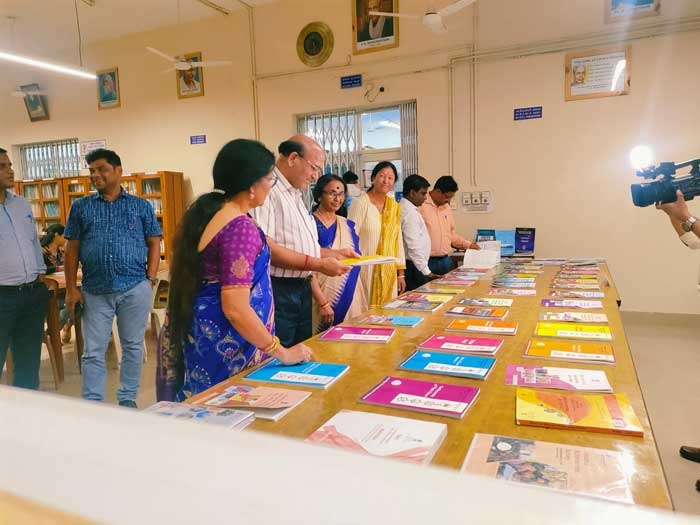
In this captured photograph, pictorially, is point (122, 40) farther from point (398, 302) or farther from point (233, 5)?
point (398, 302)

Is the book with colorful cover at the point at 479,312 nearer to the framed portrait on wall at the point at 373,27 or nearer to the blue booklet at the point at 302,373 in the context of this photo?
the blue booklet at the point at 302,373

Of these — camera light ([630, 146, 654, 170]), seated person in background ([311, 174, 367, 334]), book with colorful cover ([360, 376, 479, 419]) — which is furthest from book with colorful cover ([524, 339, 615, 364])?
camera light ([630, 146, 654, 170])

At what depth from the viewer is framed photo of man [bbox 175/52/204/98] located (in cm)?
676

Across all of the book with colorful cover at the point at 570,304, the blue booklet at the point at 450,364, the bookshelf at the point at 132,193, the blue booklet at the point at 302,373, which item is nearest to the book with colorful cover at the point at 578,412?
the blue booklet at the point at 450,364

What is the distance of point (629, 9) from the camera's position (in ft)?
15.3

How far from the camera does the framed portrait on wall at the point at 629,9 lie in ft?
15.0

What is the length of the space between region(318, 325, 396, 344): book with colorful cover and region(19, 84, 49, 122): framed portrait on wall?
8.39 meters

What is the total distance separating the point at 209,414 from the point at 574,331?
116 centimetres

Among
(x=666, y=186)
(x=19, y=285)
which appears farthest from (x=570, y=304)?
(x=19, y=285)

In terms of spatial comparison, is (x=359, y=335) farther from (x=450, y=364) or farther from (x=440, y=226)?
(x=440, y=226)

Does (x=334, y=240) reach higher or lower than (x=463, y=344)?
higher

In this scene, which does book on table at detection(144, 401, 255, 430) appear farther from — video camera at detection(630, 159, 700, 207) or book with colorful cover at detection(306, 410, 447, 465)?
video camera at detection(630, 159, 700, 207)

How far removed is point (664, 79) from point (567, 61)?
2.95ft

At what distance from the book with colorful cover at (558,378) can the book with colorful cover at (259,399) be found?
1.64 ft
